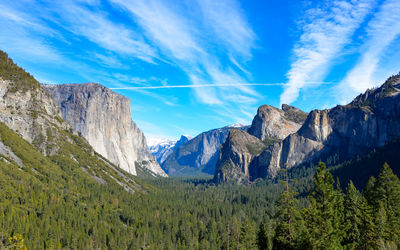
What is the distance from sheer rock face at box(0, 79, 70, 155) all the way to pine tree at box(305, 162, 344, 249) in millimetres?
159493

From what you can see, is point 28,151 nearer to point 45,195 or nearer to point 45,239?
point 45,195

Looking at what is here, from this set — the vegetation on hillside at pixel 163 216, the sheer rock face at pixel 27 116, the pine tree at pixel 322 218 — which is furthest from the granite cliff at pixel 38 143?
the pine tree at pixel 322 218

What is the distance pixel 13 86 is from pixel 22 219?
115586 millimetres

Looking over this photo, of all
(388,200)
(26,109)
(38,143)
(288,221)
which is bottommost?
(288,221)

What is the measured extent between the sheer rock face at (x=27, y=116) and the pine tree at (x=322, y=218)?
523 ft

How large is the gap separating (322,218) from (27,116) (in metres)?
178

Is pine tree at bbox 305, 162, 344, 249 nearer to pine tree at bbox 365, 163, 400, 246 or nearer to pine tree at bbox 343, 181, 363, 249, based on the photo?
pine tree at bbox 343, 181, 363, 249

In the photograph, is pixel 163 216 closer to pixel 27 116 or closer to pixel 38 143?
pixel 38 143

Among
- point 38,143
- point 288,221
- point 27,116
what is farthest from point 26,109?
point 288,221

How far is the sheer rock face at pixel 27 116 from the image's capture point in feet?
497

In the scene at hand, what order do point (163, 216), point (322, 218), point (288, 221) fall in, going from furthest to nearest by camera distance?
point (163, 216)
point (288, 221)
point (322, 218)

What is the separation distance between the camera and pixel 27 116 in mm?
160250

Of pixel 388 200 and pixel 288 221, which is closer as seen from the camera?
pixel 288 221

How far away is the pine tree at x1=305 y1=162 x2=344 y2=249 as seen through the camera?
28.6 metres
